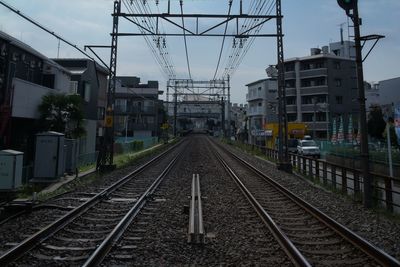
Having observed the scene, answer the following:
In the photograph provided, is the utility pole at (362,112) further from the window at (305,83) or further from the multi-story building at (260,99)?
the multi-story building at (260,99)

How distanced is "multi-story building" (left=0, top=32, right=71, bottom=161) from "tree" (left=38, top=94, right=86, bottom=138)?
1.41 feet

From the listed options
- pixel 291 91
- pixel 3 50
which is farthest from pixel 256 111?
pixel 3 50

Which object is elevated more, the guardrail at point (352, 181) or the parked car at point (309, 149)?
the parked car at point (309, 149)

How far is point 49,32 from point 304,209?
8.98 m

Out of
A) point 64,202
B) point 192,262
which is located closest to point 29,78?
point 64,202

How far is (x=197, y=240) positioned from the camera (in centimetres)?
690

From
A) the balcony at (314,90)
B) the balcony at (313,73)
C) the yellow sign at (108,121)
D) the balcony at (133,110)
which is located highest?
the balcony at (313,73)

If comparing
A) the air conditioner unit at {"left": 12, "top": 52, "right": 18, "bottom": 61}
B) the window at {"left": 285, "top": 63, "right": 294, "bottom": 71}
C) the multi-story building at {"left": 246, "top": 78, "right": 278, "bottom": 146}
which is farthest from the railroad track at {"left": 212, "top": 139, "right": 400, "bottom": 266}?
the multi-story building at {"left": 246, "top": 78, "right": 278, "bottom": 146}

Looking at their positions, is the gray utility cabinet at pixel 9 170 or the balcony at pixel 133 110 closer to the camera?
the gray utility cabinet at pixel 9 170

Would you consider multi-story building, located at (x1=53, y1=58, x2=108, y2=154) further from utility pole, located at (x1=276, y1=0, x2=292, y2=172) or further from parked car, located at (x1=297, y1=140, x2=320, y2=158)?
parked car, located at (x1=297, y1=140, x2=320, y2=158)

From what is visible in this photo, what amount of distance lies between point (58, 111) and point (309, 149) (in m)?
27.1

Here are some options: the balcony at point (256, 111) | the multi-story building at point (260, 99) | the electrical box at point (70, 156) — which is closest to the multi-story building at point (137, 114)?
the multi-story building at point (260, 99)

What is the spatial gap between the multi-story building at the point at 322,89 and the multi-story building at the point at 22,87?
4501 centimetres

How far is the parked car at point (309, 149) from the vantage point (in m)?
39.7
